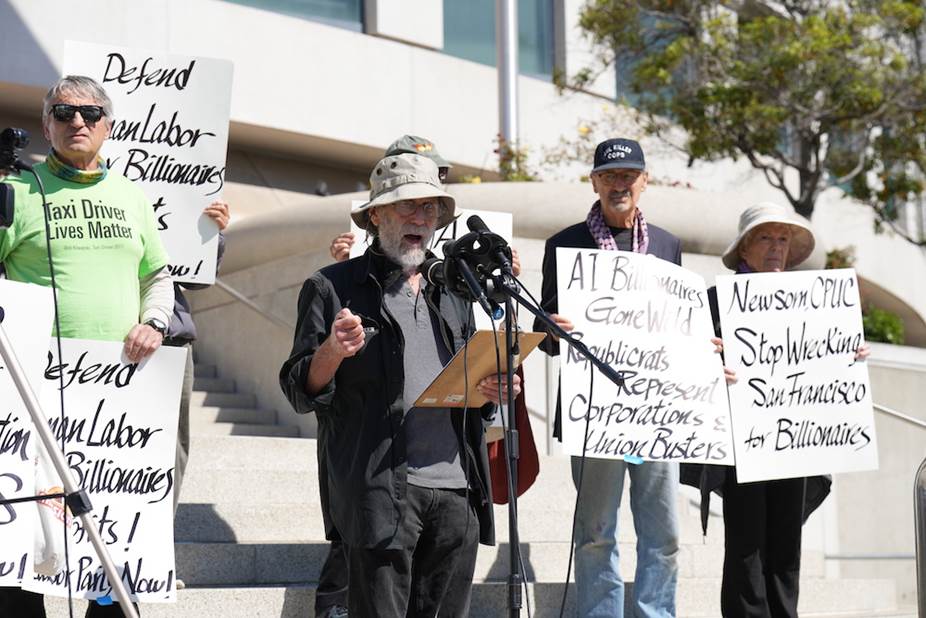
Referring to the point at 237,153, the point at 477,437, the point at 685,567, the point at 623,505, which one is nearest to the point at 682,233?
the point at 623,505

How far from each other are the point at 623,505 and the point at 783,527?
215cm

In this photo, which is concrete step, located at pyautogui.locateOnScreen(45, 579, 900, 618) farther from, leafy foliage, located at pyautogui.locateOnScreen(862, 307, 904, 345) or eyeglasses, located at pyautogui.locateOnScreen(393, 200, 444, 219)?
leafy foliage, located at pyautogui.locateOnScreen(862, 307, 904, 345)

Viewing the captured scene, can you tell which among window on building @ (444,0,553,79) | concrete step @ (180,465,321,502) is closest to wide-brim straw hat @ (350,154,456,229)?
concrete step @ (180,465,321,502)

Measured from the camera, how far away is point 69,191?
5086 mm

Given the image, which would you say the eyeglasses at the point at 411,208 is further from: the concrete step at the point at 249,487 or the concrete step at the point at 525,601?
the concrete step at the point at 249,487

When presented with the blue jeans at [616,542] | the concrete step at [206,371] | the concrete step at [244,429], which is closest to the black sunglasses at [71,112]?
the blue jeans at [616,542]

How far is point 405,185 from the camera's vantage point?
468cm

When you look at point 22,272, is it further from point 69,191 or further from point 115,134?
point 115,134

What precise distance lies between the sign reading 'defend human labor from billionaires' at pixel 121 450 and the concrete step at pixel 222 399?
5307 mm

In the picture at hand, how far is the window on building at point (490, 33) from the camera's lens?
1698 centimetres

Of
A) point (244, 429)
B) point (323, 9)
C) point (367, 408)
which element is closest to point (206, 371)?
point (244, 429)

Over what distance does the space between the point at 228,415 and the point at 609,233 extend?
16.0 feet

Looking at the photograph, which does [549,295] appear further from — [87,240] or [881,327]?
[881,327]

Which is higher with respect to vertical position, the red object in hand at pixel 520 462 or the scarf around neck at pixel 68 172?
the scarf around neck at pixel 68 172
